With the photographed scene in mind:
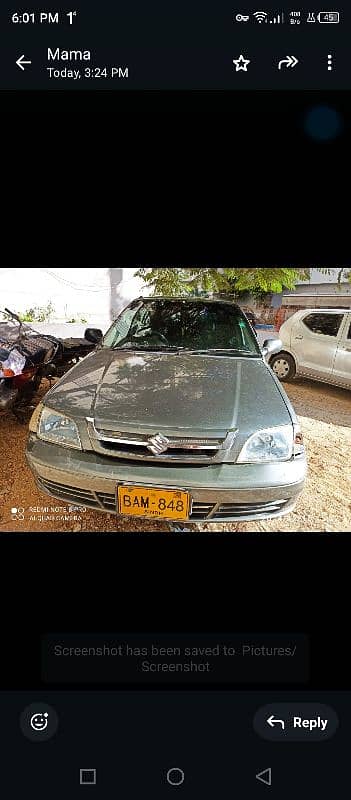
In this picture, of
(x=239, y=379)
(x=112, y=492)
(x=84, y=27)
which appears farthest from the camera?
(x=239, y=379)

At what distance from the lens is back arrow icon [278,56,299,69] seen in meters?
0.70

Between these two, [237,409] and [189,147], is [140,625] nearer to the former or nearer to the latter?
[237,409]

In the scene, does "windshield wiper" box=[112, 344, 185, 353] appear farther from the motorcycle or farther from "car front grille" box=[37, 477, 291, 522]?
"car front grille" box=[37, 477, 291, 522]

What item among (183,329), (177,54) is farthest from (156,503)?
(177,54)

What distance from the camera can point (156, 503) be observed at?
924 mm

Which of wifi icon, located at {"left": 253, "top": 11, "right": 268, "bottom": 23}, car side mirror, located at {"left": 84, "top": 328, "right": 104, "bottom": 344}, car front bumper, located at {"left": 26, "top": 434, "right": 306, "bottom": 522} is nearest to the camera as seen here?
wifi icon, located at {"left": 253, "top": 11, "right": 268, "bottom": 23}

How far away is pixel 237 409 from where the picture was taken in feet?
3.33

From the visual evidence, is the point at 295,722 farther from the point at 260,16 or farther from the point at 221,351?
the point at 260,16

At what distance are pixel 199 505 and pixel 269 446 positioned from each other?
0.25 meters

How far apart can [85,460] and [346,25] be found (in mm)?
1088

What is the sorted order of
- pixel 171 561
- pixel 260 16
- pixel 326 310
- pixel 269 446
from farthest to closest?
pixel 326 310 < pixel 269 446 < pixel 171 561 < pixel 260 16

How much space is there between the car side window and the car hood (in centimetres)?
23

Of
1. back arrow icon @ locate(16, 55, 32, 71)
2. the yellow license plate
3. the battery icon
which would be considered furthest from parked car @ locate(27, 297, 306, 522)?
the battery icon

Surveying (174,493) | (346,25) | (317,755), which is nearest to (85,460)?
(174,493)
